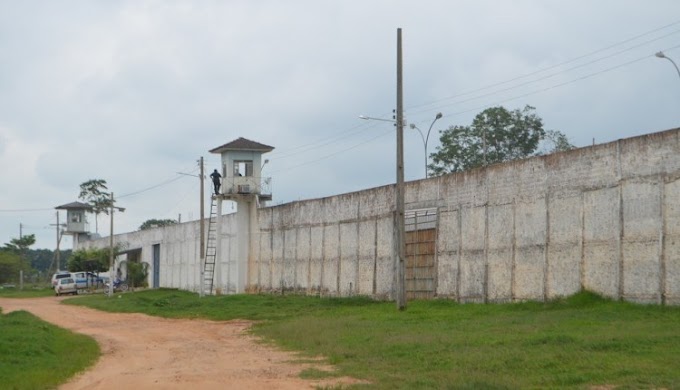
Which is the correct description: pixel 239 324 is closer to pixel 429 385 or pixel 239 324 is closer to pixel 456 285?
pixel 456 285

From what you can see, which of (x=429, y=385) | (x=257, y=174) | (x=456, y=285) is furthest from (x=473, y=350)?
(x=257, y=174)

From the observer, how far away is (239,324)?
30.3m

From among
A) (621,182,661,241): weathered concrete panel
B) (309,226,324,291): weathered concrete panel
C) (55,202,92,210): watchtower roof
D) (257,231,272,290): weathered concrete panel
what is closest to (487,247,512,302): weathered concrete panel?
(621,182,661,241): weathered concrete panel

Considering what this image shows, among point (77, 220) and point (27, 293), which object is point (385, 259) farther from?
point (77, 220)

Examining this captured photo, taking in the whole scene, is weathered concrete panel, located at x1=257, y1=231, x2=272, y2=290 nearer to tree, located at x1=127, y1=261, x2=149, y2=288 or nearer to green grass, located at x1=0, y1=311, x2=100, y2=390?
green grass, located at x1=0, y1=311, x2=100, y2=390

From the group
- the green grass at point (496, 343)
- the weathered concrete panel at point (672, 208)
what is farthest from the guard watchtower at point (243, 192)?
the weathered concrete panel at point (672, 208)

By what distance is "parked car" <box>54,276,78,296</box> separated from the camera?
206 feet

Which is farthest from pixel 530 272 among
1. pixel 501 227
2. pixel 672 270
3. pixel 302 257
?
pixel 302 257

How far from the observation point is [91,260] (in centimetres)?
7350

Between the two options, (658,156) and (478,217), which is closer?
(658,156)

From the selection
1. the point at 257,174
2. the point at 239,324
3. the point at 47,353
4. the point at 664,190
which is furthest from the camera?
the point at 257,174

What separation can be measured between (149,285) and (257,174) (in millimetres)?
24133

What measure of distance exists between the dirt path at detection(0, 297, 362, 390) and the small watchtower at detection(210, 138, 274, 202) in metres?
15.0

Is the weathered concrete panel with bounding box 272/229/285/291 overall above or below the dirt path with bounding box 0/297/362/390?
above
